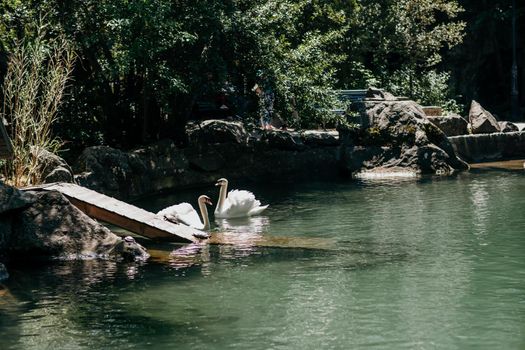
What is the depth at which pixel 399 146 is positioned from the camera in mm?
23906

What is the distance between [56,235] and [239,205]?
4352 millimetres

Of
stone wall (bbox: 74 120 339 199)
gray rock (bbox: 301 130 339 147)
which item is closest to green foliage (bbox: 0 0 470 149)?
stone wall (bbox: 74 120 339 199)

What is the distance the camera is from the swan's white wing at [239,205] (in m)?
16.6

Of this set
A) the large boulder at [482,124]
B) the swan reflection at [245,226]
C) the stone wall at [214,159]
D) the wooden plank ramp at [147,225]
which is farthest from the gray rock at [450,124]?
the wooden plank ramp at [147,225]

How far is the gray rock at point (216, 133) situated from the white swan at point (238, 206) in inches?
238

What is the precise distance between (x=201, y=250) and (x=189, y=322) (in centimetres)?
393

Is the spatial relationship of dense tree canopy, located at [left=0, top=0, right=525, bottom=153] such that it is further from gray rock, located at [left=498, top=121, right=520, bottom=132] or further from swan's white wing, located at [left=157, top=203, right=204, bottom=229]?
gray rock, located at [left=498, top=121, right=520, bottom=132]

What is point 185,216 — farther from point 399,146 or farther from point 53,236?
point 399,146

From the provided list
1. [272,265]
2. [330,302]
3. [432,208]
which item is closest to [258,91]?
[432,208]

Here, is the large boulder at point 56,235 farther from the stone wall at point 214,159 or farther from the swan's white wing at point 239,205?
the stone wall at point 214,159

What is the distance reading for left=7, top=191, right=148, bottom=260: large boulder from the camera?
42.3 feet

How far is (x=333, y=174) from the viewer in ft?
78.7

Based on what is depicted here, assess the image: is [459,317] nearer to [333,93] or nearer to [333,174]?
[333,93]

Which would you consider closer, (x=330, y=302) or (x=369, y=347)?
(x=369, y=347)
